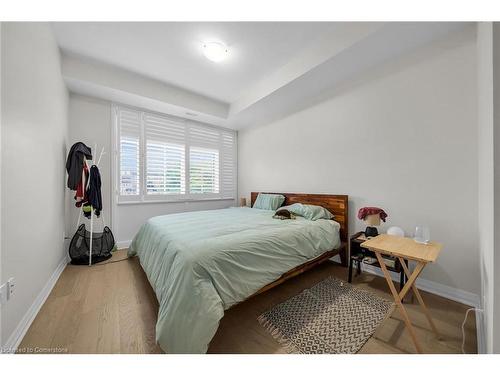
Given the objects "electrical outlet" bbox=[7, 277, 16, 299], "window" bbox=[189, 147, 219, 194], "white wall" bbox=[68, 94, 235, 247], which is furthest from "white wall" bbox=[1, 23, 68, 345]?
"window" bbox=[189, 147, 219, 194]

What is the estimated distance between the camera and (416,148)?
2.06 meters

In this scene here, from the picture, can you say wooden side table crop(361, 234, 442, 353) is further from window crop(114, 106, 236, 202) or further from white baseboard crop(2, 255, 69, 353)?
window crop(114, 106, 236, 202)

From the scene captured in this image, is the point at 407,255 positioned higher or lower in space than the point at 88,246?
higher

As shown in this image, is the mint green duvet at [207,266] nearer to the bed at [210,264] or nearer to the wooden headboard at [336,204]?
the bed at [210,264]

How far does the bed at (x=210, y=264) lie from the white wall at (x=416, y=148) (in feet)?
2.65

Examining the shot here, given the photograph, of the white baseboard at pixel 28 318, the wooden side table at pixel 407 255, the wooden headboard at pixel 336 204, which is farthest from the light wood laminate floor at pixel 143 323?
the wooden headboard at pixel 336 204

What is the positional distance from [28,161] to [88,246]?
173 centimetres

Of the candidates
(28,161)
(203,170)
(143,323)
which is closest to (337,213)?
(143,323)

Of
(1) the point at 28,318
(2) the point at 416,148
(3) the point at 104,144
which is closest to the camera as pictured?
(1) the point at 28,318

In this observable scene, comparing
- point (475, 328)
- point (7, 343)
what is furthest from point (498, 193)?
point (7, 343)

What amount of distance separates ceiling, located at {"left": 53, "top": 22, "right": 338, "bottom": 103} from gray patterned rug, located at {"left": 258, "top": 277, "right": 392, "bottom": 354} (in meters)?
2.79

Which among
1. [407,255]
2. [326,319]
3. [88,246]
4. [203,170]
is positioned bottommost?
[326,319]

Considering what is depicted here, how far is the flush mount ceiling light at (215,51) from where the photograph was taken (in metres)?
2.21

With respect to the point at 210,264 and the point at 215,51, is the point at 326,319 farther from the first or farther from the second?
the point at 215,51
